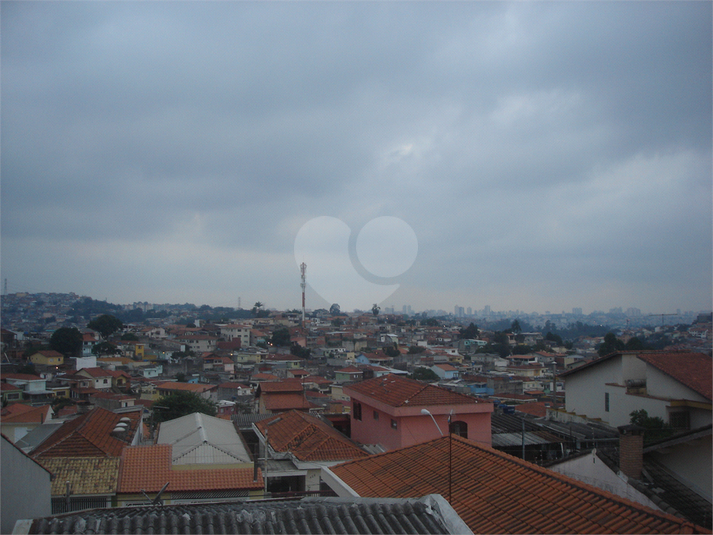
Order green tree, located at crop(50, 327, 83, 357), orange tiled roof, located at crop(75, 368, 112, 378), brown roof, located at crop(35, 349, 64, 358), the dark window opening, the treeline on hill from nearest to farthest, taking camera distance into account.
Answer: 1. the dark window opening
2. orange tiled roof, located at crop(75, 368, 112, 378)
3. brown roof, located at crop(35, 349, 64, 358)
4. green tree, located at crop(50, 327, 83, 357)
5. the treeline on hill

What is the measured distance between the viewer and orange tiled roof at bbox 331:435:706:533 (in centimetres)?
384

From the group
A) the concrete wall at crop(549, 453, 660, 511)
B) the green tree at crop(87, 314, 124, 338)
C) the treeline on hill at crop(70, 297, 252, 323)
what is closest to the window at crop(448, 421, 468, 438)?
the concrete wall at crop(549, 453, 660, 511)

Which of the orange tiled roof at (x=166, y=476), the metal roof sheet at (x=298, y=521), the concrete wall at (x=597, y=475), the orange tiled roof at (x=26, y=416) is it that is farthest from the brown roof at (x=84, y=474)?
the orange tiled roof at (x=26, y=416)

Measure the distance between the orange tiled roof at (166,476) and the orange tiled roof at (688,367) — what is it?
25.6 feet

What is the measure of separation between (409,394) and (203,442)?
4056mm

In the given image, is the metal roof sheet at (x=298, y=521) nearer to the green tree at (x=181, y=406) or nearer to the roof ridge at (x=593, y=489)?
the roof ridge at (x=593, y=489)

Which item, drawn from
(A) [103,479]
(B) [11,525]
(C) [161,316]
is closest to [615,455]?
(B) [11,525]

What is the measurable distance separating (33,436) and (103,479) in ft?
22.2

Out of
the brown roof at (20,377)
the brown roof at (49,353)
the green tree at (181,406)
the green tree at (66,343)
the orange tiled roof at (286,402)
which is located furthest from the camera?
the green tree at (66,343)

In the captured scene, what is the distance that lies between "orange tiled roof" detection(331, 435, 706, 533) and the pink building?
2509 millimetres

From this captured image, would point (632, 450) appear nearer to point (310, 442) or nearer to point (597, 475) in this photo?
point (597, 475)

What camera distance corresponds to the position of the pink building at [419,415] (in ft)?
30.7

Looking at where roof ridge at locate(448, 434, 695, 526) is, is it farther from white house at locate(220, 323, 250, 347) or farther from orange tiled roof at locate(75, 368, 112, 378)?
white house at locate(220, 323, 250, 347)

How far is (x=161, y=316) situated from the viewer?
4929 inches
